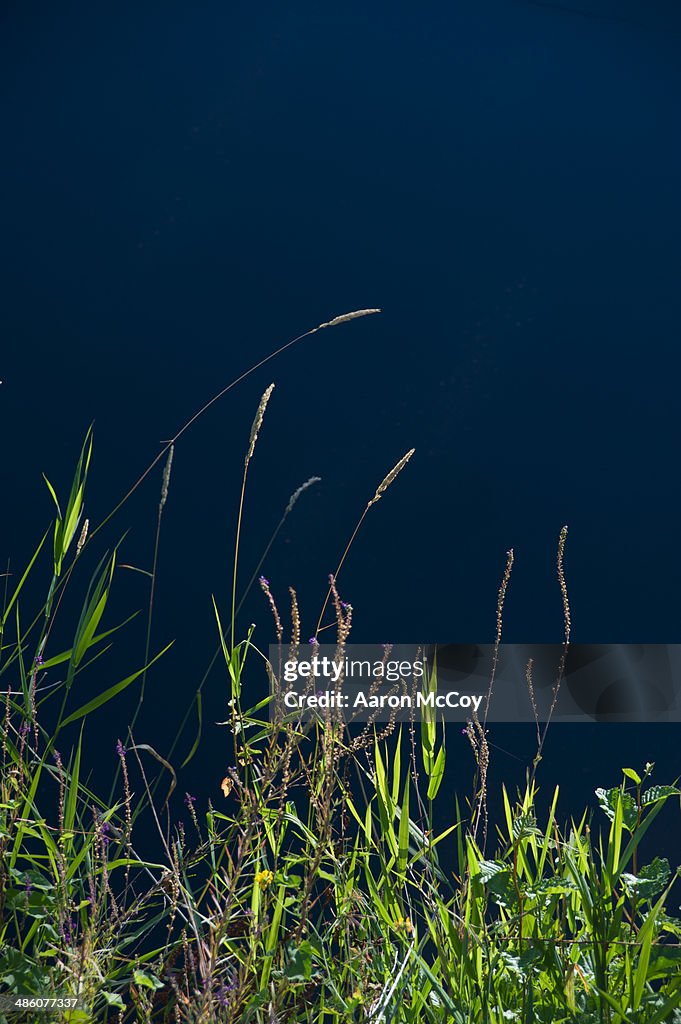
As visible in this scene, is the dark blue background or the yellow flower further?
the dark blue background

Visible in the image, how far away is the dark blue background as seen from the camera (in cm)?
223

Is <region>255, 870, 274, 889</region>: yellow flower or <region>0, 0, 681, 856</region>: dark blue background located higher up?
<region>0, 0, 681, 856</region>: dark blue background

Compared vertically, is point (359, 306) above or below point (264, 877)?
above

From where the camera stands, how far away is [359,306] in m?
2.29

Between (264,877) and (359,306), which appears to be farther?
(359,306)
